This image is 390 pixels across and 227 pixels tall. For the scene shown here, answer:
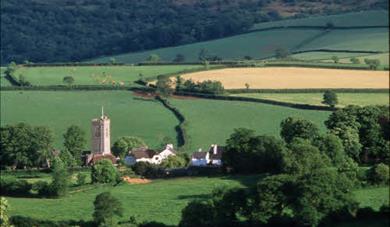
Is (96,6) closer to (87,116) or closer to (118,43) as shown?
(118,43)

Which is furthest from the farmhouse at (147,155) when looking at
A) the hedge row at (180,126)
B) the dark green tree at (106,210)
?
the dark green tree at (106,210)

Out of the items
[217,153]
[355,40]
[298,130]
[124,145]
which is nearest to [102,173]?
[217,153]

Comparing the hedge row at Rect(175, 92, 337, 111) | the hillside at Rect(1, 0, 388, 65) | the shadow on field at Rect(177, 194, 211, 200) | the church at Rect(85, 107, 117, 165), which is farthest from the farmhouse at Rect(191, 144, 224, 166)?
the hillside at Rect(1, 0, 388, 65)

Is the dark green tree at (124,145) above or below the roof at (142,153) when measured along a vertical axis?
above

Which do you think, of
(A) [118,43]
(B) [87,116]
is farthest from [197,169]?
(A) [118,43]

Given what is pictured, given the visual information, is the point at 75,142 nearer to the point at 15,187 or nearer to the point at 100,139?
the point at 100,139

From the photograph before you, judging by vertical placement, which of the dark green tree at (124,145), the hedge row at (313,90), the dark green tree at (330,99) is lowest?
the dark green tree at (124,145)

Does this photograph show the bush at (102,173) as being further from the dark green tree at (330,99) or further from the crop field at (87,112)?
the dark green tree at (330,99)
